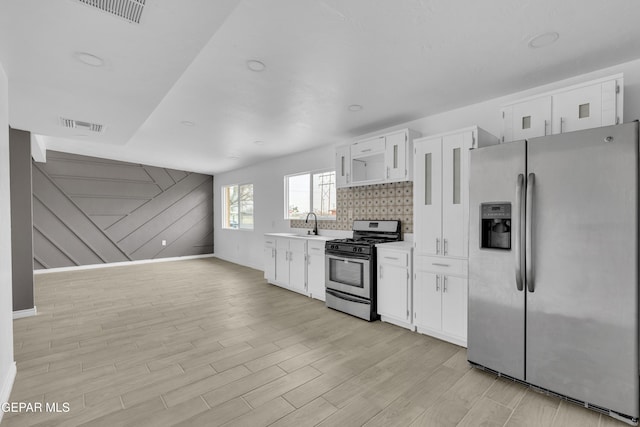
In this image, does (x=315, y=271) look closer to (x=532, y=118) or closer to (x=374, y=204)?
(x=374, y=204)

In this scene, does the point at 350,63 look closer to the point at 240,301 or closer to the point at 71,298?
the point at 240,301

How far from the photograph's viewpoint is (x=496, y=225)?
243 cm

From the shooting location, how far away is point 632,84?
7.75 ft

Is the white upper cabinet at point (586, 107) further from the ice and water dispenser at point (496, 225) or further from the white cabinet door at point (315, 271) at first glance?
the white cabinet door at point (315, 271)

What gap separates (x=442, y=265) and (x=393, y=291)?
69cm

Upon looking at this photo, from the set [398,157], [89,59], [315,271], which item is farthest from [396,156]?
[89,59]

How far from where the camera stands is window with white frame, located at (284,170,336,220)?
5.22 meters

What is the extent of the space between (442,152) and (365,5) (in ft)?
5.79

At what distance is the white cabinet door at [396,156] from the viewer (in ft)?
12.0

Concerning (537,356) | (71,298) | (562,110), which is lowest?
(71,298)

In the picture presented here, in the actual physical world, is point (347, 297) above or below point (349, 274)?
below

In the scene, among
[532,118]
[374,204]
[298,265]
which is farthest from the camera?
[298,265]

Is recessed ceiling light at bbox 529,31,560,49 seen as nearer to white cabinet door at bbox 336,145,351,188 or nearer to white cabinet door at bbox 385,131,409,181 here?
white cabinet door at bbox 385,131,409,181

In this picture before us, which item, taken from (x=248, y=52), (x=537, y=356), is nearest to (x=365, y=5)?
(x=248, y=52)
